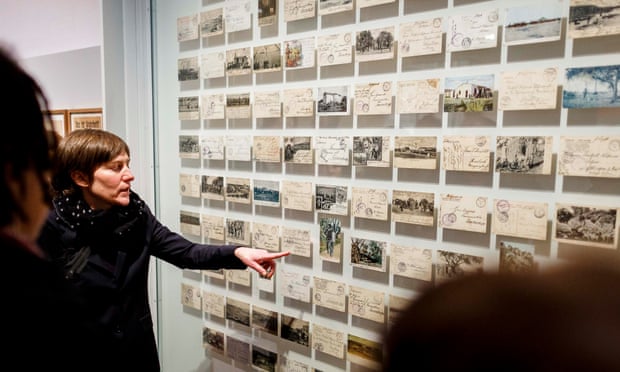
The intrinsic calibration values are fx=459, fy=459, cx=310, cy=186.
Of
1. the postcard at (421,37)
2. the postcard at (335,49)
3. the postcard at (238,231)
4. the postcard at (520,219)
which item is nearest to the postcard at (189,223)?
the postcard at (238,231)

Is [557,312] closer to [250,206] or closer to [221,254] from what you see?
[221,254]

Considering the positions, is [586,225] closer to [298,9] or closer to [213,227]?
[298,9]

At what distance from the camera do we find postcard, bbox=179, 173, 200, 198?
193cm

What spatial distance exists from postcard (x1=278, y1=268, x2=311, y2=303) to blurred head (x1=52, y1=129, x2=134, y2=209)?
0.61 meters

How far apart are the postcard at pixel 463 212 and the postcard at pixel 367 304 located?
32 cm

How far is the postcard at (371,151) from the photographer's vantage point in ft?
4.57

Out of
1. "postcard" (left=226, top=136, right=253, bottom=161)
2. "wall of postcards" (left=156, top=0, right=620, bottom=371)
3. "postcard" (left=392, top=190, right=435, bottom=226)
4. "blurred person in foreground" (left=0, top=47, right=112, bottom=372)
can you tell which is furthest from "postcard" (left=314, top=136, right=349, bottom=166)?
"blurred person in foreground" (left=0, top=47, right=112, bottom=372)

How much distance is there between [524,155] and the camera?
3.85 feet

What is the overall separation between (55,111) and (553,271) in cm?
268

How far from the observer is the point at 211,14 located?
1.80 metres

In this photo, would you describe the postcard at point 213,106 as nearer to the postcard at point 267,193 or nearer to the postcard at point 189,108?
the postcard at point 189,108

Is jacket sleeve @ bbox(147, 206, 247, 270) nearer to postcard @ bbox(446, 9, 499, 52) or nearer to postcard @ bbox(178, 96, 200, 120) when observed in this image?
postcard @ bbox(178, 96, 200, 120)

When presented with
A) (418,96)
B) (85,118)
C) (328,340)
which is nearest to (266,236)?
(328,340)

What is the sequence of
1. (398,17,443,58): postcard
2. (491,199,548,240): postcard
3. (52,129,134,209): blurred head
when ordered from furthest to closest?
(52,129,134,209): blurred head
(398,17,443,58): postcard
(491,199,548,240): postcard
